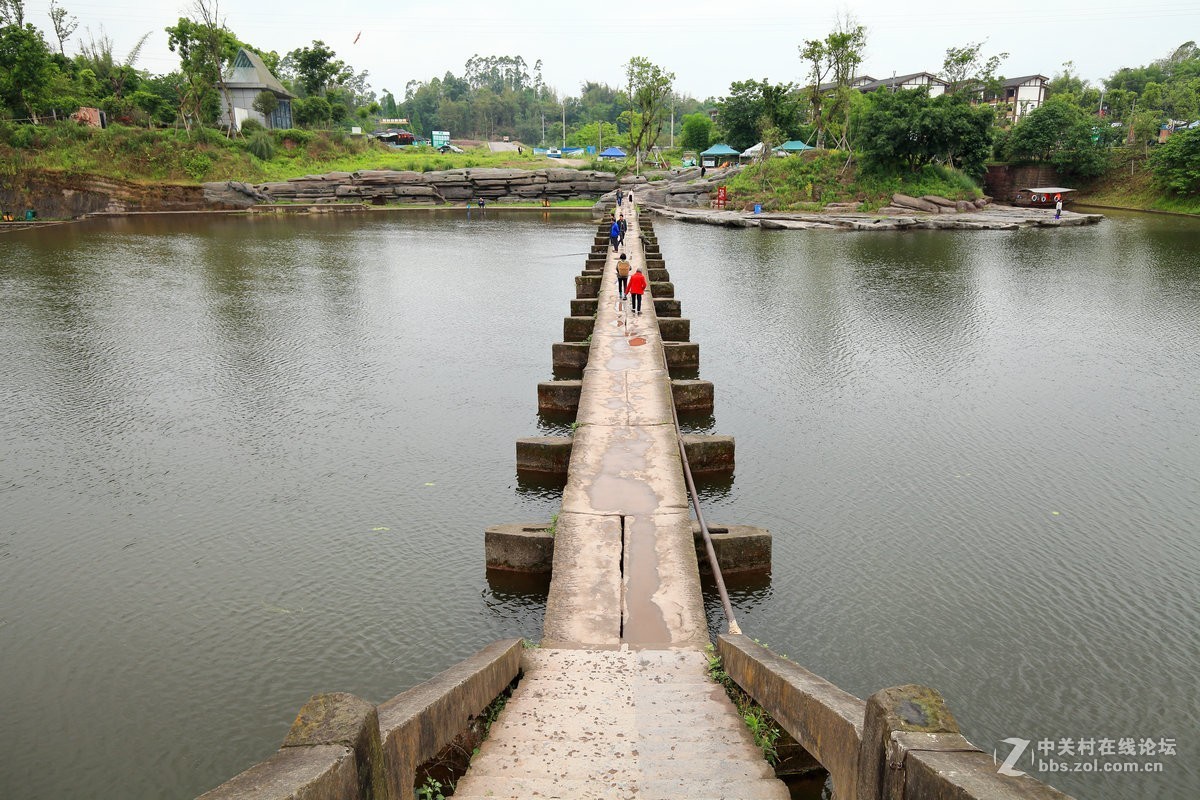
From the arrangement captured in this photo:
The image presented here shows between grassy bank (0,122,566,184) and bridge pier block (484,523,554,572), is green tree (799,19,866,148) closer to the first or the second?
grassy bank (0,122,566,184)

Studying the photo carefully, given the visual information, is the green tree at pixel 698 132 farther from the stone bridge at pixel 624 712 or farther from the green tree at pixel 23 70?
the stone bridge at pixel 624 712

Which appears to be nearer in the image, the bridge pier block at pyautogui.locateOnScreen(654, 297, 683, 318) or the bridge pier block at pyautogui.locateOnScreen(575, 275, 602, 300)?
the bridge pier block at pyautogui.locateOnScreen(654, 297, 683, 318)

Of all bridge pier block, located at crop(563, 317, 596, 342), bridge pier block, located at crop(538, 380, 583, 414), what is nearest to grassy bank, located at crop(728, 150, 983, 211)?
bridge pier block, located at crop(563, 317, 596, 342)

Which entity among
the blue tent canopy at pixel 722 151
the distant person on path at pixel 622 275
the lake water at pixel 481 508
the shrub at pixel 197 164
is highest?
the blue tent canopy at pixel 722 151

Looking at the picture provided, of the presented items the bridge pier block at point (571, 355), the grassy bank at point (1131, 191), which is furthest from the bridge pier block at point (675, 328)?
the grassy bank at point (1131, 191)

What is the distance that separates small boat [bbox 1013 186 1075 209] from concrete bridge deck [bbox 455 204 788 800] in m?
58.7

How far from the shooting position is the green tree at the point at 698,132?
83.8 m

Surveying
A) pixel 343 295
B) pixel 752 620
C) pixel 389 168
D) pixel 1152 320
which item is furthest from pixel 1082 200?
pixel 752 620

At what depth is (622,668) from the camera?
7211 millimetres

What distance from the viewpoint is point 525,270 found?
34.9 m

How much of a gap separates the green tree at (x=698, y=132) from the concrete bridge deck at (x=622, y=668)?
250 ft

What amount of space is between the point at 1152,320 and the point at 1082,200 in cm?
4993

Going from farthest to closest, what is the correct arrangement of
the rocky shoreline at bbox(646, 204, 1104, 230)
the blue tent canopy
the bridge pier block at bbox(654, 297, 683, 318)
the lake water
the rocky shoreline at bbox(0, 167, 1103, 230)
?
1. the blue tent canopy
2. the rocky shoreline at bbox(0, 167, 1103, 230)
3. the rocky shoreline at bbox(646, 204, 1104, 230)
4. the bridge pier block at bbox(654, 297, 683, 318)
5. the lake water

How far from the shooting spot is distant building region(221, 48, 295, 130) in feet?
242
